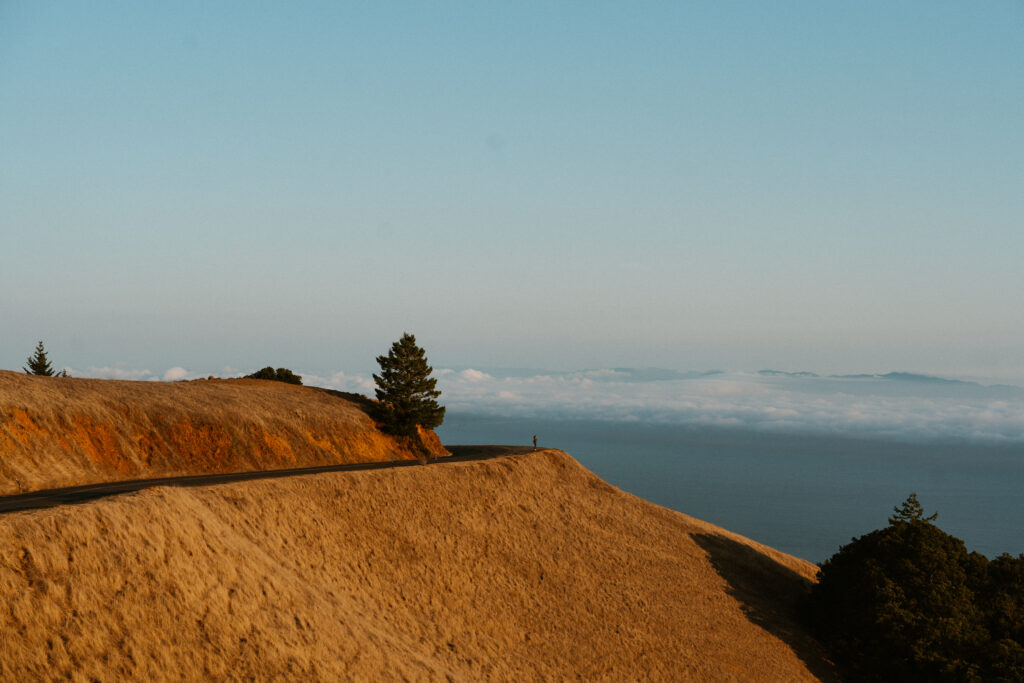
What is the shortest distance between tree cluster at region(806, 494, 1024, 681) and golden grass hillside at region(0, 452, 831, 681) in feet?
9.51

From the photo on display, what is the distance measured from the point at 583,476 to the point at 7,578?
129 ft

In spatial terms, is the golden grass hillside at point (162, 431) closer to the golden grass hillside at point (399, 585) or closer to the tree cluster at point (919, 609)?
the golden grass hillside at point (399, 585)

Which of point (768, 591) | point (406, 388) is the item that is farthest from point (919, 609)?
point (406, 388)

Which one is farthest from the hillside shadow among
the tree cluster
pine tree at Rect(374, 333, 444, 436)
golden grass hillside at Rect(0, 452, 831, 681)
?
pine tree at Rect(374, 333, 444, 436)

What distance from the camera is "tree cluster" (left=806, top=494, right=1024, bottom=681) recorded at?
37.5m

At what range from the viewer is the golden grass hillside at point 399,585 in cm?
1859

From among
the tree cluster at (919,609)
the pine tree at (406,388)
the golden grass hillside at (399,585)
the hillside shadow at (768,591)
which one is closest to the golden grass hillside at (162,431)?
the pine tree at (406,388)

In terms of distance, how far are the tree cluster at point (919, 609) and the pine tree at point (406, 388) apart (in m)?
37.0

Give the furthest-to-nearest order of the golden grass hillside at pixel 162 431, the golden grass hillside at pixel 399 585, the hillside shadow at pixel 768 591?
the hillside shadow at pixel 768 591, the golden grass hillside at pixel 162 431, the golden grass hillside at pixel 399 585

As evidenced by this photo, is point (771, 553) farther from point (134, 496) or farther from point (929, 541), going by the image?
point (134, 496)

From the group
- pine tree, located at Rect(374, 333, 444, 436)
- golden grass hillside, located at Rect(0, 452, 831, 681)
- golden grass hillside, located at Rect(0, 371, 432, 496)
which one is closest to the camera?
golden grass hillside, located at Rect(0, 452, 831, 681)

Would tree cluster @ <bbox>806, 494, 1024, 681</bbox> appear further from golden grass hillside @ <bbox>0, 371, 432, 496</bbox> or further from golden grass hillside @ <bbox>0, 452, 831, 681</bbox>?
golden grass hillside @ <bbox>0, 371, 432, 496</bbox>

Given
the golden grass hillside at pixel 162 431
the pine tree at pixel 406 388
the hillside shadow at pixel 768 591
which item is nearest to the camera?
the golden grass hillside at pixel 162 431

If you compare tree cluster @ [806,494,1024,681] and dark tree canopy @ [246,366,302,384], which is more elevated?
dark tree canopy @ [246,366,302,384]
